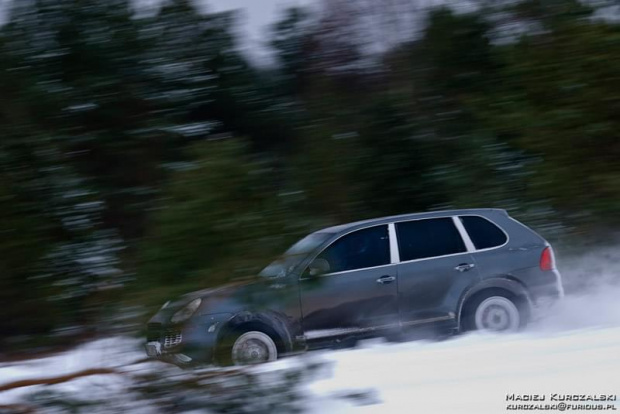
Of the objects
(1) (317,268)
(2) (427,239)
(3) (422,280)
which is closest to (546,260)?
(2) (427,239)

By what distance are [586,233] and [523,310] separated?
3.87m

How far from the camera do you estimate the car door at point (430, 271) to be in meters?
8.09

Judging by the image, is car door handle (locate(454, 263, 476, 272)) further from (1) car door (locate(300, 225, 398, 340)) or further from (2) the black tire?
(1) car door (locate(300, 225, 398, 340))

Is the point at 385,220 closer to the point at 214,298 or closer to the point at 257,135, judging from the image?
the point at 257,135

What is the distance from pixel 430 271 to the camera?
26.9ft

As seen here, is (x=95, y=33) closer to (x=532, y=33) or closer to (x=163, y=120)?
(x=163, y=120)

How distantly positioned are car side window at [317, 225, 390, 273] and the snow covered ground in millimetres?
1587

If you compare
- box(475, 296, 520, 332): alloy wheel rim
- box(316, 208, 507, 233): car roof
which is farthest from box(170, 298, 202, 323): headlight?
box(475, 296, 520, 332): alloy wheel rim

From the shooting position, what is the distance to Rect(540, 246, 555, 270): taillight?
27.6 ft

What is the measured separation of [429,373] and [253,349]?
147cm

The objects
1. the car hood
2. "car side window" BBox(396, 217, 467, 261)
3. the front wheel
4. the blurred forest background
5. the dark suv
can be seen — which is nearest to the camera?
the car hood

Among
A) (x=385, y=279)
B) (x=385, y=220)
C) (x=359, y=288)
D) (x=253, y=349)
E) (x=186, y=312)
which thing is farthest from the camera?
(x=385, y=220)

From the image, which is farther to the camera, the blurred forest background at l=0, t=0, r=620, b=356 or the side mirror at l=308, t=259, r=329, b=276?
the side mirror at l=308, t=259, r=329, b=276

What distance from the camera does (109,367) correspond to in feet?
16.0
